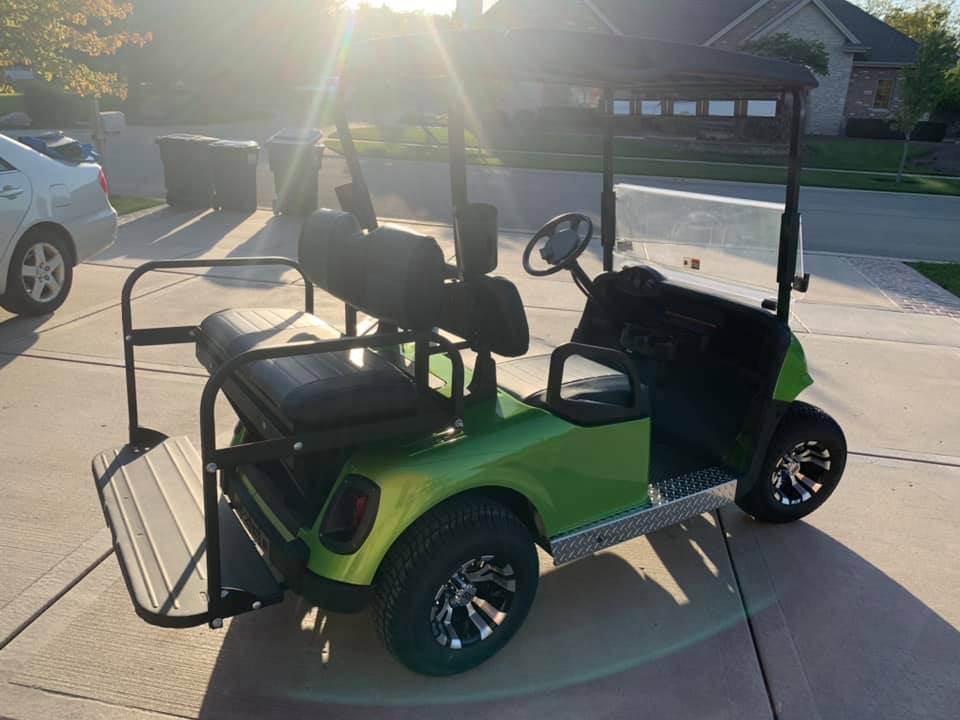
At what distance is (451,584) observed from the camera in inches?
99.3

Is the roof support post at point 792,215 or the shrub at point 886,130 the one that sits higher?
the roof support post at point 792,215

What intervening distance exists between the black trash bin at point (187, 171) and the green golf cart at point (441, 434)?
26.1 feet

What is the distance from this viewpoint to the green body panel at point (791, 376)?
3195mm

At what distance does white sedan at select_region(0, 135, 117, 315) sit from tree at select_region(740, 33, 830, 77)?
87.2ft

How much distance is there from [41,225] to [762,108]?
489 cm

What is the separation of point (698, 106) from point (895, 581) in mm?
2196

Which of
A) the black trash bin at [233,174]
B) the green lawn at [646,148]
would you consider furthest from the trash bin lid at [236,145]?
the green lawn at [646,148]

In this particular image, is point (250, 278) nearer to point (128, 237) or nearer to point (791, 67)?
point (128, 237)

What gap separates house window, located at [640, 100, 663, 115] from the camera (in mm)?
3917

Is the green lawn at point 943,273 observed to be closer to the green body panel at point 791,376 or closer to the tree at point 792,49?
the green body panel at point 791,376

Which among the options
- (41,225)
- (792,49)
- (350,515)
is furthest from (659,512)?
(792,49)

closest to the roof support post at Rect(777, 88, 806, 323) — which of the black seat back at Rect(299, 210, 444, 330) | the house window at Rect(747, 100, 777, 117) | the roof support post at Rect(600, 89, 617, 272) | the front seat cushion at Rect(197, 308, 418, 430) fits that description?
the house window at Rect(747, 100, 777, 117)

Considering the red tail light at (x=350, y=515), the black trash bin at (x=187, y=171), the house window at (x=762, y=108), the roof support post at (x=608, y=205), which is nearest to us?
the red tail light at (x=350, y=515)

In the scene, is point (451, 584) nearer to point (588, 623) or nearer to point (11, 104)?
point (588, 623)
